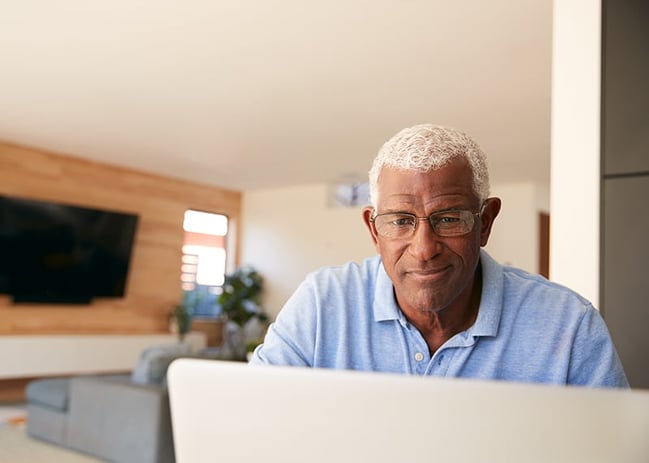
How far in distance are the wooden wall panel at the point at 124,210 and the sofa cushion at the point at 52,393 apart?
6.54 ft

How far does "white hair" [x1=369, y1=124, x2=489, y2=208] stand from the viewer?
988mm

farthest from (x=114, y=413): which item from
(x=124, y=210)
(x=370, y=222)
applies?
(x=124, y=210)

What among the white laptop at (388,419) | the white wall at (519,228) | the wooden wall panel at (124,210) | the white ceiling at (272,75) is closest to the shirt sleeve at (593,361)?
the white laptop at (388,419)

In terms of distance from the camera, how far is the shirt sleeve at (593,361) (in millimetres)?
1019

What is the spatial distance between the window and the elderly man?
25.5 feet

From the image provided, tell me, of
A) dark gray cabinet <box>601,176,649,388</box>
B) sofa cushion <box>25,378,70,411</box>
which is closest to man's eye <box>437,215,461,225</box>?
dark gray cabinet <box>601,176,649,388</box>

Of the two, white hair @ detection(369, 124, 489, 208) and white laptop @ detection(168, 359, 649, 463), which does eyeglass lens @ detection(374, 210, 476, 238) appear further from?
white laptop @ detection(168, 359, 649, 463)

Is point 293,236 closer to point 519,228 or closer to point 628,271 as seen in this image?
point 519,228

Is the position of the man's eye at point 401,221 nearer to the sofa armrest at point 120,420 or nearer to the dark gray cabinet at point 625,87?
the dark gray cabinet at point 625,87

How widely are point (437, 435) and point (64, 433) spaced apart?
468 cm

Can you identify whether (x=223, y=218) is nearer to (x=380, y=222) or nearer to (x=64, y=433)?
(x=64, y=433)

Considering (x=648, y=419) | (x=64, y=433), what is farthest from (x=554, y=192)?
(x=64, y=433)

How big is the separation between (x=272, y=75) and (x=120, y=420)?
7.89ft

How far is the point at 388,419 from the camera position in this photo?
577 mm
